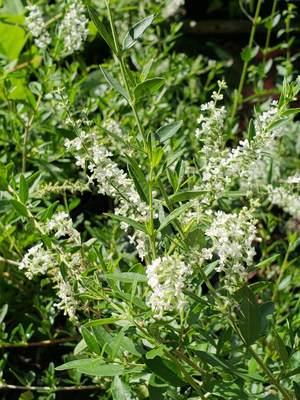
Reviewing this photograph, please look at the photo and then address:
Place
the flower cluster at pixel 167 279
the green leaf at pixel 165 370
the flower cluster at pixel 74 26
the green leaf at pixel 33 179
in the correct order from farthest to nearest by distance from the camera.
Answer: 1. the flower cluster at pixel 74 26
2. the green leaf at pixel 33 179
3. the green leaf at pixel 165 370
4. the flower cluster at pixel 167 279

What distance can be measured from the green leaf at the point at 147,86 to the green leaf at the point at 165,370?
0.39 metres

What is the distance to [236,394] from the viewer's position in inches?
23.8

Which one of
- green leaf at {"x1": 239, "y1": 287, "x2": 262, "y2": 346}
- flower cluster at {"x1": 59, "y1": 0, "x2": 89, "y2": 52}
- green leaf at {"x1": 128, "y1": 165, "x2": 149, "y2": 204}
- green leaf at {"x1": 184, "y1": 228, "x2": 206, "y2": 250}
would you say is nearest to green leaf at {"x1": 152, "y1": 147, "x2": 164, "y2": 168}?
green leaf at {"x1": 128, "y1": 165, "x2": 149, "y2": 204}

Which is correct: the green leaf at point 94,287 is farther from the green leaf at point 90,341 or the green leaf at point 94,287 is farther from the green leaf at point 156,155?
the green leaf at point 156,155

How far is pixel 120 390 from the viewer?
0.64 m

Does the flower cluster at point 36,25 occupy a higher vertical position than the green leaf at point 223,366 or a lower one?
higher

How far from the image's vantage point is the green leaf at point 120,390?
2.06 ft

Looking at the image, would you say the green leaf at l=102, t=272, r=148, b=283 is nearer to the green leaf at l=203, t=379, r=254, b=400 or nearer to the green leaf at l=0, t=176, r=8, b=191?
the green leaf at l=203, t=379, r=254, b=400

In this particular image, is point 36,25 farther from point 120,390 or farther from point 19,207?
point 120,390

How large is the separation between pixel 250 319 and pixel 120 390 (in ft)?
0.77

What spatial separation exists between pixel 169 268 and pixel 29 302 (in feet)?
2.34

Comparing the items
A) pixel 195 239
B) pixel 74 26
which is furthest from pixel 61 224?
pixel 74 26

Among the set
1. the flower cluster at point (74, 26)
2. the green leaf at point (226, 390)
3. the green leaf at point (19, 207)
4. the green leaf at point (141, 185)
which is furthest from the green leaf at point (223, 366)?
the flower cluster at point (74, 26)

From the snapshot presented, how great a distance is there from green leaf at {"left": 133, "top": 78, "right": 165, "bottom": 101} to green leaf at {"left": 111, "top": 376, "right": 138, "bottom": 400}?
0.45 m
